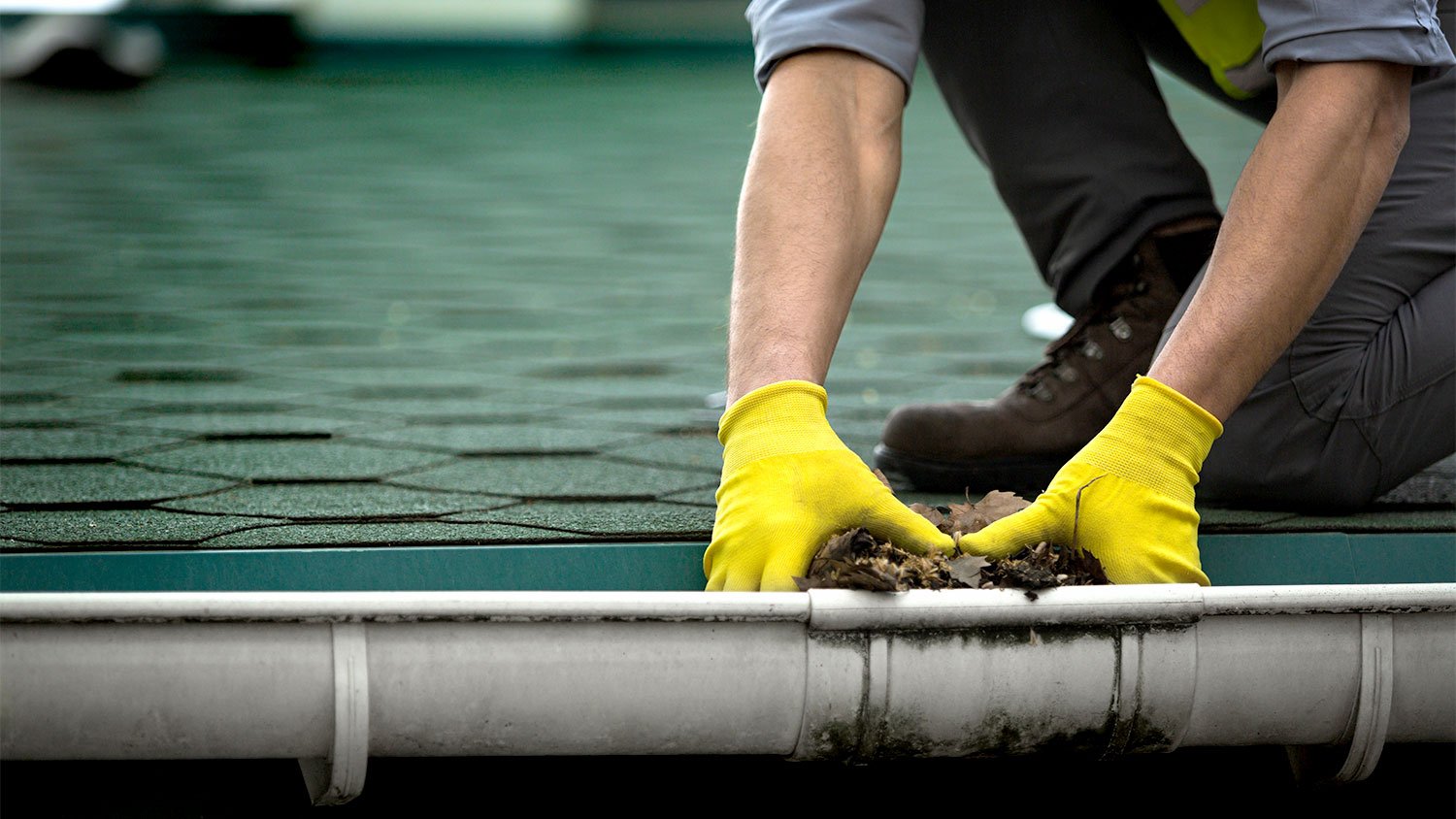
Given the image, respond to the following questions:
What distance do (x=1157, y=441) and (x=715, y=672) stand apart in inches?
14.9

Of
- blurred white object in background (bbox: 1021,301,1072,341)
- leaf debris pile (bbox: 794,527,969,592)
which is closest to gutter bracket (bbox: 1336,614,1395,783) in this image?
leaf debris pile (bbox: 794,527,969,592)

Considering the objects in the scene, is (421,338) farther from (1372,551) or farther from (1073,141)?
(1372,551)

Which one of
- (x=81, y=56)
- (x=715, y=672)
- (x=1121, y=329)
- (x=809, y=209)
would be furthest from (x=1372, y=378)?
(x=81, y=56)

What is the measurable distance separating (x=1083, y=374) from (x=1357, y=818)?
49 cm

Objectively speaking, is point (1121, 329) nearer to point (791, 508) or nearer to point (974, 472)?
point (974, 472)

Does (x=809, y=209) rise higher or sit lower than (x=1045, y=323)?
higher

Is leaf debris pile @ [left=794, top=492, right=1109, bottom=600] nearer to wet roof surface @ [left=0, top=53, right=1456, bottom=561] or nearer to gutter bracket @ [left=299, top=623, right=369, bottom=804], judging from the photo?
wet roof surface @ [left=0, top=53, right=1456, bottom=561]

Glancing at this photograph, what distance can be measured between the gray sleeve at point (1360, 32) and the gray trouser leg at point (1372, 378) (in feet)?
0.95

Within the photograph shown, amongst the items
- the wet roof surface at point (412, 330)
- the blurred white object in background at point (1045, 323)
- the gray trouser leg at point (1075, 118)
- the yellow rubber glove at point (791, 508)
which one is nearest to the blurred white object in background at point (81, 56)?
the wet roof surface at point (412, 330)

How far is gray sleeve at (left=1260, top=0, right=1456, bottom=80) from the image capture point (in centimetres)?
106

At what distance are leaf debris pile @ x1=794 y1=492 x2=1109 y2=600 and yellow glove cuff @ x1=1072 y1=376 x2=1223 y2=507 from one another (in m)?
0.08

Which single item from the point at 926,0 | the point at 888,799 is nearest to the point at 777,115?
the point at 926,0

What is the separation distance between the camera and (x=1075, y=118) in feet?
5.03

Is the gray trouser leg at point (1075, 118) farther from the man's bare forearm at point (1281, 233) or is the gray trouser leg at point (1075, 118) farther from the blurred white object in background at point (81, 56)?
the blurred white object in background at point (81, 56)
